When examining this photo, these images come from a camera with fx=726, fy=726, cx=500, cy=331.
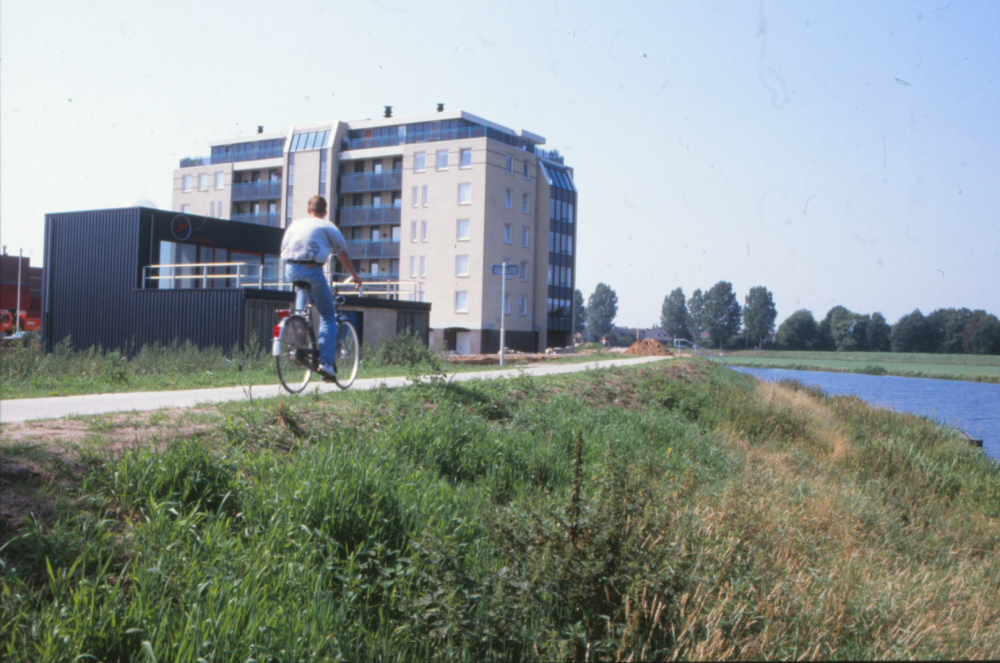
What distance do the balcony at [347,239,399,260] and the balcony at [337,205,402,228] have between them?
4.37ft

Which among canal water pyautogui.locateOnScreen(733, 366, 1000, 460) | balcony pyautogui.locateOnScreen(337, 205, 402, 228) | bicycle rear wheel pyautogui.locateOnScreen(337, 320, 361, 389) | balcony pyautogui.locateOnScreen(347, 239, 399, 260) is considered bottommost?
canal water pyautogui.locateOnScreen(733, 366, 1000, 460)

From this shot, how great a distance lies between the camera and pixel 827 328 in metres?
73.8

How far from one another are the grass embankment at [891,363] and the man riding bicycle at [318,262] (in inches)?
1769

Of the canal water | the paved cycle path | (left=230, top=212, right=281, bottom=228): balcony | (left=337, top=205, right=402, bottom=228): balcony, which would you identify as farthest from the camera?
(left=230, top=212, right=281, bottom=228): balcony

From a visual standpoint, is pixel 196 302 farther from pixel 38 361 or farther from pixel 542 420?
pixel 542 420

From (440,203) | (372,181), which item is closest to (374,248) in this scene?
(372,181)

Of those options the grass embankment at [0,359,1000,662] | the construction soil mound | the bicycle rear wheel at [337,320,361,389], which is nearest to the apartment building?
the construction soil mound

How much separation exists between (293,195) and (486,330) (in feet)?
65.2

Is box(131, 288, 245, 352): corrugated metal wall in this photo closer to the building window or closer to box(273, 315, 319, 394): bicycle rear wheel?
box(273, 315, 319, 394): bicycle rear wheel

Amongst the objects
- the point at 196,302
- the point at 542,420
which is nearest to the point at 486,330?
the point at 196,302

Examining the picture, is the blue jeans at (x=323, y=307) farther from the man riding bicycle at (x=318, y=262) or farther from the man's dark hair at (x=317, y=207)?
the man's dark hair at (x=317, y=207)

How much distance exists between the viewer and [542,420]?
8375 mm

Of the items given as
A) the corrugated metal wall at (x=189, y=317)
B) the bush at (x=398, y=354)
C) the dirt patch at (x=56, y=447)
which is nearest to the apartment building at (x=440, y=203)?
the corrugated metal wall at (x=189, y=317)

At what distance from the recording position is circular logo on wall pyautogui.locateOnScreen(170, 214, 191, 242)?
2634cm
